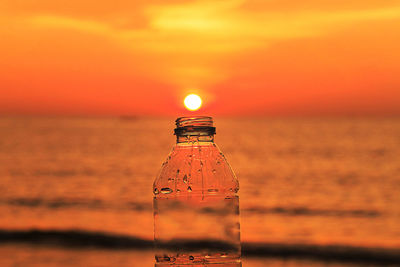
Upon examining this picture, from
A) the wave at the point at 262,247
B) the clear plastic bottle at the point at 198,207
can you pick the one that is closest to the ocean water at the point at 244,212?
the wave at the point at 262,247

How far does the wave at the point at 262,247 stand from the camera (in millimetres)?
12016

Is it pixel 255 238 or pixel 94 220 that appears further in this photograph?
pixel 94 220

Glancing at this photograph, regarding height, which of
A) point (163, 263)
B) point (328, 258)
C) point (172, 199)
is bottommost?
point (328, 258)

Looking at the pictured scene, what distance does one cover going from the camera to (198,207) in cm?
302

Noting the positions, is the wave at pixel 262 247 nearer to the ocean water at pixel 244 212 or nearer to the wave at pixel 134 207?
the ocean water at pixel 244 212

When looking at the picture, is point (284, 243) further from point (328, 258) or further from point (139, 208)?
point (139, 208)

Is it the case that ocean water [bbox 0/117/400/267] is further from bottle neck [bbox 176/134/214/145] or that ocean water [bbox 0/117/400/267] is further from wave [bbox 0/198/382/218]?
bottle neck [bbox 176/134/214/145]

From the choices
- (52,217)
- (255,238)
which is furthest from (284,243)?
(52,217)

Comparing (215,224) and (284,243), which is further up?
(215,224)

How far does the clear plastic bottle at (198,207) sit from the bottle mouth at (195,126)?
0.17 meters

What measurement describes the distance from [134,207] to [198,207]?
15771 mm

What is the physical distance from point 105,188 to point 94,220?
25.0 feet

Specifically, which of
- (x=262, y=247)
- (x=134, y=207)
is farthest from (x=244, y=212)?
→ (x=262, y=247)

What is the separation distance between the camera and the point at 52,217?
16.9 metres
